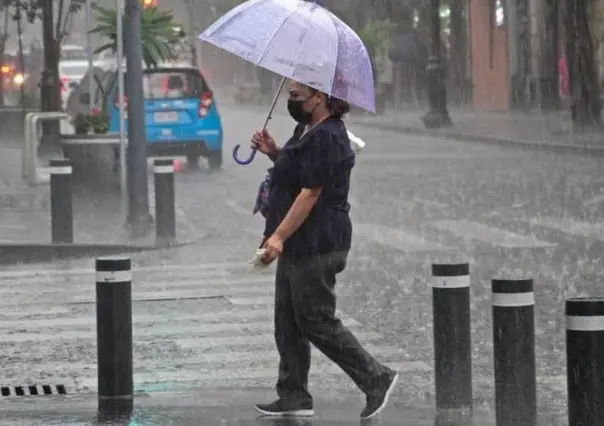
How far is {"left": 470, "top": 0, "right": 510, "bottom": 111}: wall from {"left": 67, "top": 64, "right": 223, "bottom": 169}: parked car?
2380 cm

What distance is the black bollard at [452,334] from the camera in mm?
7625

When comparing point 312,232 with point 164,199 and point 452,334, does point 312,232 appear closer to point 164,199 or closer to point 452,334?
point 452,334

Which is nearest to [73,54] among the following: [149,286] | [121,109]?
[121,109]

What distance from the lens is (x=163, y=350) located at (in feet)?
33.5

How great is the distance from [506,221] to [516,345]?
10698 mm

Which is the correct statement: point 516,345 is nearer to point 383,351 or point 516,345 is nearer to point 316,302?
point 316,302

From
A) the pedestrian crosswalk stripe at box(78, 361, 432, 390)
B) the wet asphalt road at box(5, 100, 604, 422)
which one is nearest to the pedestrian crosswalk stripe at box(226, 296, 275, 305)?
the wet asphalt road at box(5, 100, 604, 422)

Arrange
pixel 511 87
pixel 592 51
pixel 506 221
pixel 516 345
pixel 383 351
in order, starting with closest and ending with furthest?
pixel 516 345
pixel 383 351
pixel 506 221
pixel 592 51
pixel 511 87

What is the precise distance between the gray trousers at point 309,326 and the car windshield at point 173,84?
18425 millimetres

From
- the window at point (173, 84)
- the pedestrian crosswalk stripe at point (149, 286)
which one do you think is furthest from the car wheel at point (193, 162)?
the pedestrian crosswalk stripe at point (149, 286)

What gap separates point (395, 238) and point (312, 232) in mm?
9102

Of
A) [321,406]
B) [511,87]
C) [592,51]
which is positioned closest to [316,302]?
[321,406]

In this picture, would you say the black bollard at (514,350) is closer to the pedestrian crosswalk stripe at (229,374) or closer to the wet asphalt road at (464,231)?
the wet asphalt road at (464,231)

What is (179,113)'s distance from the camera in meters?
26.0
